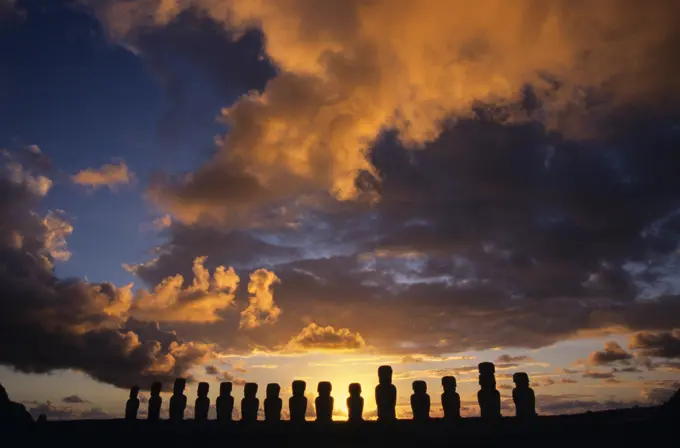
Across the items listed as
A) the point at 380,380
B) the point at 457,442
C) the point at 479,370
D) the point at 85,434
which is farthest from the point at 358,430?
the point at 85,434

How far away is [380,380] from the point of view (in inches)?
867

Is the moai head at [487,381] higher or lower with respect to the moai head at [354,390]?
higher

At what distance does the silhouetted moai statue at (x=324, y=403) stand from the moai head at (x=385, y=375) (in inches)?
89.6

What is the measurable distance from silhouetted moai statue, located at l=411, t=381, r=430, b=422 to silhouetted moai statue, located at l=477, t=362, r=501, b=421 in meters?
1.93

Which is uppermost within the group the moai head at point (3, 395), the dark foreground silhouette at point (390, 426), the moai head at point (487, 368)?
the moai head at point (487, 368)

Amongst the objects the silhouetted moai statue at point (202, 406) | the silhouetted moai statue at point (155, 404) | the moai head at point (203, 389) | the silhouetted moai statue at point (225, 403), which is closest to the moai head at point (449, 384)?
the silhouetted moai statue at point (225, 403)

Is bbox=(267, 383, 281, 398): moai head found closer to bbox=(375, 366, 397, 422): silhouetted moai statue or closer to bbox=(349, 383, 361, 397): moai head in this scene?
bbox=(349, 383, 361, 397): moai head

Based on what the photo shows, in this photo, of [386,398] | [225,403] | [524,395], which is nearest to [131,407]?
[225,403]

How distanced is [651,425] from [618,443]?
1376 millimetres

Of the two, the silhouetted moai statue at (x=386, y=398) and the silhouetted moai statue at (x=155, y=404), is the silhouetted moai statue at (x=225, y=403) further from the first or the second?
the silhouetted moai statue at (x=386, y=398)

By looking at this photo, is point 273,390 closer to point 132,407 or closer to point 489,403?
point 489,403

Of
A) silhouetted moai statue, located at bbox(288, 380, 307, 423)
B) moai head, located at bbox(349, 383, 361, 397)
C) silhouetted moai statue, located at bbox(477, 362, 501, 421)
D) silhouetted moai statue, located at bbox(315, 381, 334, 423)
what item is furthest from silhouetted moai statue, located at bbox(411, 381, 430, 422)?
silhouetted moai statue, located at bbox(288, 380, 307, 423)

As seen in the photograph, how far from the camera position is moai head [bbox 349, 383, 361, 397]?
2270 centimetres

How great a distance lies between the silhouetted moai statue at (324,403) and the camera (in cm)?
2259
